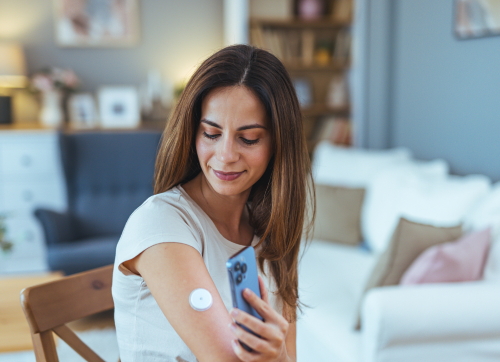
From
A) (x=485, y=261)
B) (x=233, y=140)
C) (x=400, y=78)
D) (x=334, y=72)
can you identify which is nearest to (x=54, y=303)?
(x=233, y=140)

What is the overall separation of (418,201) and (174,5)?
302 cm

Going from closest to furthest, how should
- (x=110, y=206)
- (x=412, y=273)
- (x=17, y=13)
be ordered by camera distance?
1. (x=412, y=273)
2. (x=110, y=206)
3. (x=17, y=13)

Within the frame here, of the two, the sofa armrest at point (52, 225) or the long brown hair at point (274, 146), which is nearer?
the long brown hair at point (274, 146)

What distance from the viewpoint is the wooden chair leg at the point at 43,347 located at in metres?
0.99

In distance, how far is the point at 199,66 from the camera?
896mm

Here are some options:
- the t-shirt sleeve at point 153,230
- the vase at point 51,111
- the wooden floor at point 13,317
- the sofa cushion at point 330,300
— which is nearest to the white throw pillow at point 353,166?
the sofa cushion at point 330,300

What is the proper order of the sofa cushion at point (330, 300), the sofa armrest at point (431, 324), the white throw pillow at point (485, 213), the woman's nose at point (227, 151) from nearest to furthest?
the woman's nose at point (227, 151)
the sofa armrest at point (431, 324)
the sofa cushion at point (330, 300)
the white throw pillow at point (485, 213)

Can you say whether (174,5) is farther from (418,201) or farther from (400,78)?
(418,201)

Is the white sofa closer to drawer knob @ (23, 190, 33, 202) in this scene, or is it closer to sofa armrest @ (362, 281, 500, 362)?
sofa armrest @ (362, 281, 500, 362)

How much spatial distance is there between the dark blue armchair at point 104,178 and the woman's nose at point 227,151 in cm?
215

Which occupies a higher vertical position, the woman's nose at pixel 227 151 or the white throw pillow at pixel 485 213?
the woman's nose at pixel 227 151

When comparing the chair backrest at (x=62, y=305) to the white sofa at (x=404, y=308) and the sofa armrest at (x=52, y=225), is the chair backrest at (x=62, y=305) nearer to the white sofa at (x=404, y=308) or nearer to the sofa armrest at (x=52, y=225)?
the white sofa at (x=404, y=308)

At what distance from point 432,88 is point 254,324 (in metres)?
2.63

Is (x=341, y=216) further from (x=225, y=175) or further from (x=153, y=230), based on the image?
(x=153, y=230)
